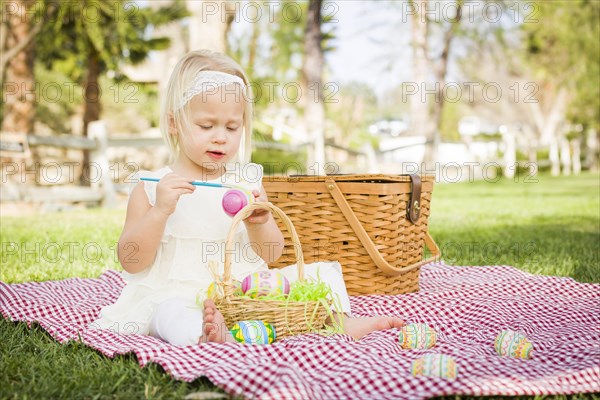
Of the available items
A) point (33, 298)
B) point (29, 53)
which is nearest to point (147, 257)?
point (33, 298)

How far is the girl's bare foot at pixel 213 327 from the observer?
6.95 ft

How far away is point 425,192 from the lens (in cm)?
340

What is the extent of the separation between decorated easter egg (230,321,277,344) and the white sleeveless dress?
0.87 feet

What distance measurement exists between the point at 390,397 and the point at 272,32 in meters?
22.0

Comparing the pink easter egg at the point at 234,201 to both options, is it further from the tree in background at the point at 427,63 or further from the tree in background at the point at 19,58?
the tree in background at the point at 427,63

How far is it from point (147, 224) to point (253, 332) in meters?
0.55

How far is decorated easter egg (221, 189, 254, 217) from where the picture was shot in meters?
2.35

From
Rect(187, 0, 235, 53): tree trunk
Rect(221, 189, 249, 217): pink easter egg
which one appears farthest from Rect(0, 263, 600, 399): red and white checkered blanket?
Rect(187, 0, 235, 53): tree trunk

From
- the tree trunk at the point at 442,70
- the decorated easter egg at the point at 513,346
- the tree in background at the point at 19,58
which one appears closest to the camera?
the decorated easter egg at the point at 513,346

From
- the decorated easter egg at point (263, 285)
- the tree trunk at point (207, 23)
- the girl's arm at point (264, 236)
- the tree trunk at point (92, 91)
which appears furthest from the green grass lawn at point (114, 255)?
the tree trunk at point (92, 91)

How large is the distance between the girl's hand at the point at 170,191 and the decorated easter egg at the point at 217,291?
0.30 meters

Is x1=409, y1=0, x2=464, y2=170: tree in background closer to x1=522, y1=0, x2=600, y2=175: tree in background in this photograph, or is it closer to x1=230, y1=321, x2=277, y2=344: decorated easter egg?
x1=522, y1=0, x2=600, y2=175: tree in background

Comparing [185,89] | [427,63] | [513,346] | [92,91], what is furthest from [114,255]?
[427,63]

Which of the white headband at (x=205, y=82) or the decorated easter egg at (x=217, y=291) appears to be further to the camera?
the white headband at (x=205, y=82)
